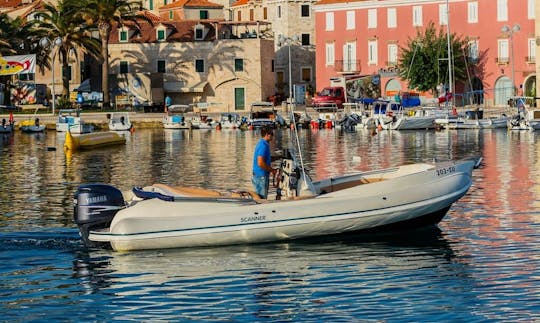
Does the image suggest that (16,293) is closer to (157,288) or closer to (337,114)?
(157,288)

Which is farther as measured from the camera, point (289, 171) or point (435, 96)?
point (435, 96)

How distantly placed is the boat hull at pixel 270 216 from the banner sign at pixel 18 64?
72898mm

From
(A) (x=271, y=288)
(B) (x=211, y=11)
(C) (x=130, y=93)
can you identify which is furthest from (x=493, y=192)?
(B) (x=211, y=11)

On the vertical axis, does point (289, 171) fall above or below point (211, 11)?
below

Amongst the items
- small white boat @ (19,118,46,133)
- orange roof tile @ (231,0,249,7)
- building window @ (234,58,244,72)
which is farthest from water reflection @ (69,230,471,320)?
orange roof tile @ (231,0,249,7)

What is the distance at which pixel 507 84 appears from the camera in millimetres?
102562

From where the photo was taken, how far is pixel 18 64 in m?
98.6

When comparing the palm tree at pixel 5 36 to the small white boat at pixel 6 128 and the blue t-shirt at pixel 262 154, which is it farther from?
the blue t-shirt at pixel 262 154

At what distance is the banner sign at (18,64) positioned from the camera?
321 feet

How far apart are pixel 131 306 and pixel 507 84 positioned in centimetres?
8338

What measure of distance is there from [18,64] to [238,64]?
22.7m

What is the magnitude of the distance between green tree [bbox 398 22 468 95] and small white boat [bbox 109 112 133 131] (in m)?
22.4

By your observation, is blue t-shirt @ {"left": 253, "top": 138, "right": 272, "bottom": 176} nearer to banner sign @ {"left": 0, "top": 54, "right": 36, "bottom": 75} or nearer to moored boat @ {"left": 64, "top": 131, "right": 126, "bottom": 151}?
moored boat @ {"left": 64, "top": 131, "right": 126, "bottom": 151}

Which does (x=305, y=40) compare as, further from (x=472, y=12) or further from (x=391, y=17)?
(x=472, y=12)
